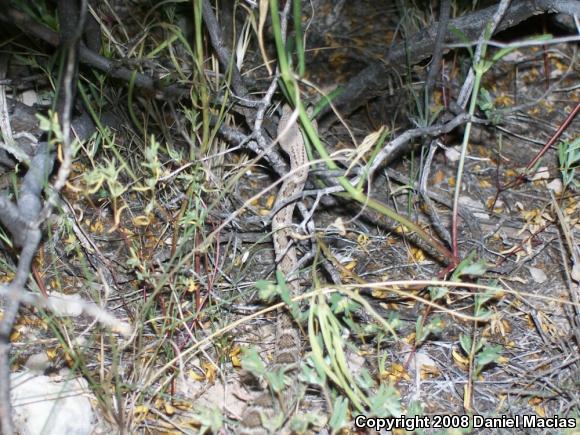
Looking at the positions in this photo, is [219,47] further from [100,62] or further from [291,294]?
[291,294]

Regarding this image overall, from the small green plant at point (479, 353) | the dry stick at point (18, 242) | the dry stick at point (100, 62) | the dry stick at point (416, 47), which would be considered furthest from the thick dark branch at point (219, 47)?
the small green plant at point (479, 353)

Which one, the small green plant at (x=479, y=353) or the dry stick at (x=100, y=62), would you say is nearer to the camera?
the small green plant at (x=479, y=353)

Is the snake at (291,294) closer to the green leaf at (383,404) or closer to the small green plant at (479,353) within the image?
the green leaf at (383,404)

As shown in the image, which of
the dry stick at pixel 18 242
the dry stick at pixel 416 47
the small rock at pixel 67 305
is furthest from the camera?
the dry stick at pixel 416 47

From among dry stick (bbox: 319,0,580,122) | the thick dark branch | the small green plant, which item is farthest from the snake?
the small green plant

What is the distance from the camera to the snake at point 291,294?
1.68 metres

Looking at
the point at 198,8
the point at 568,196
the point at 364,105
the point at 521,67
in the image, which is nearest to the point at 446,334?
the point at 568,196

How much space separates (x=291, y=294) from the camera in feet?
6.39

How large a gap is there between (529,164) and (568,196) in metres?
0.18

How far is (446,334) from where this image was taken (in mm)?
1976

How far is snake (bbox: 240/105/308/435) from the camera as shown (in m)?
1.68

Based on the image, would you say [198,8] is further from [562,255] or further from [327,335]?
[562,255]

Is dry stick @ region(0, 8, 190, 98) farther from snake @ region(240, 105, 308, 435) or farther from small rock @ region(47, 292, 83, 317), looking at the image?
small rock @ region(47, 292, 83, 317)

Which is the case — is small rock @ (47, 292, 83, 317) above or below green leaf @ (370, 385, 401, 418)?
below
